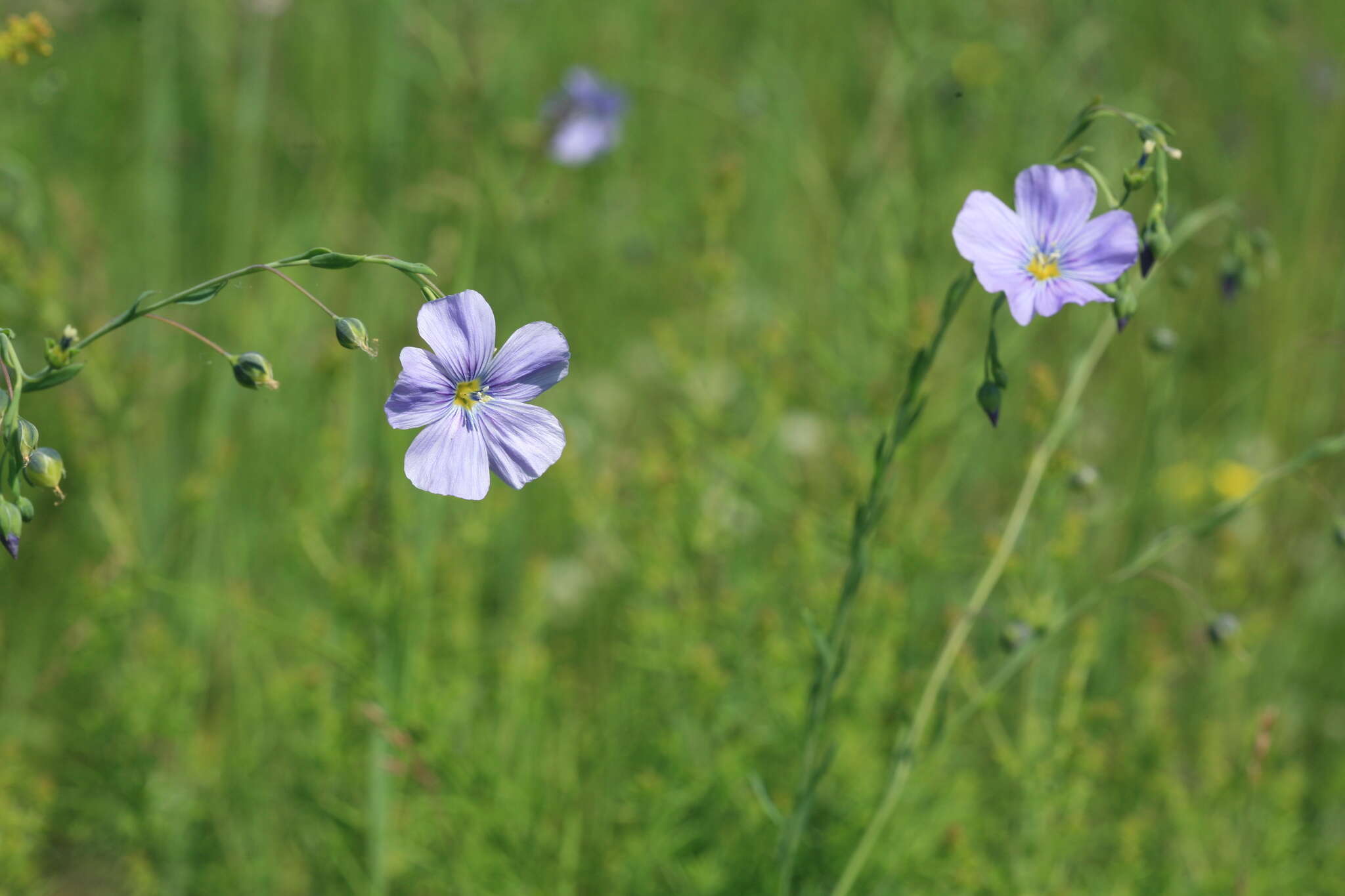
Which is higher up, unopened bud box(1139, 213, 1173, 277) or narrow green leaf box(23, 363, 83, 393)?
unopened bud box(1139, 213, 1173, 277)

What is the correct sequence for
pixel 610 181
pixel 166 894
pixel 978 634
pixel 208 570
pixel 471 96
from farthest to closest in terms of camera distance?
pixel 610 181 → pixel 978 634 → pixel 208 570 → pixel 471 96 → pixel 166 894

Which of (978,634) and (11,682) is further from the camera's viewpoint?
(978,634)

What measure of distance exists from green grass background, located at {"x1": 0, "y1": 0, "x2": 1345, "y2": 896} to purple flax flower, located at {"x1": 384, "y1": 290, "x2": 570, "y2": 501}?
0.75 m

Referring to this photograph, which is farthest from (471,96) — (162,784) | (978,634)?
(978,634)

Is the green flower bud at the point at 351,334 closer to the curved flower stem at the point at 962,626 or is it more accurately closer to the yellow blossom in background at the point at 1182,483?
the curved flower stem at the point at 962,626

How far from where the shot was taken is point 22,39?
4.28 ft

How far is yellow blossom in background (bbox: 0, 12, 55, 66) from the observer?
50.9 inches

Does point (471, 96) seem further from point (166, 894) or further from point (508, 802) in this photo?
point (166, 894)

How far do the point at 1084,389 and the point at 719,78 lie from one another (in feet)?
7.80

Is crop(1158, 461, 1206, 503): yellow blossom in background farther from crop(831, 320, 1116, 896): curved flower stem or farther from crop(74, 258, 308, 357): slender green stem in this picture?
crop(74, 258, 308, 357): slender green stem

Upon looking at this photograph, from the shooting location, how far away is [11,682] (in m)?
2.83

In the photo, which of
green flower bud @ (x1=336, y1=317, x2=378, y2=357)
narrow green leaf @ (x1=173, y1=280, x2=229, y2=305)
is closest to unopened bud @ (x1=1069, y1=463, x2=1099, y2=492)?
green flower bud @ (x1=336, y1=317, x2=378, y2=357)

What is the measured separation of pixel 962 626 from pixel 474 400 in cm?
88

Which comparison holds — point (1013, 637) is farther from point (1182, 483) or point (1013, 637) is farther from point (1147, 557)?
point (1182, 483)
